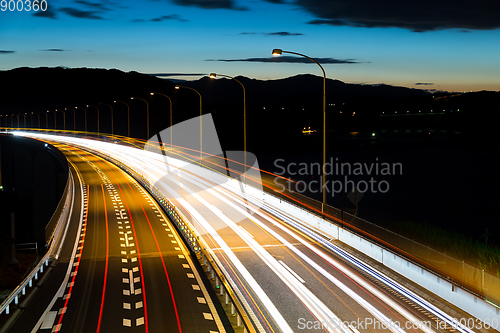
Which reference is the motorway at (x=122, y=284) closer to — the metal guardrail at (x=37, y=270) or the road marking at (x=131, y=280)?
the road marking at (x=131, y=280)

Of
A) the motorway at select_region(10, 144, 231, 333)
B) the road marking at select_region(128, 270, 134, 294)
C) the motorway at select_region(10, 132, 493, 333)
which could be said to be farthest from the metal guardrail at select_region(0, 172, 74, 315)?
the road marking at select_region(128, 270, 134, 294)

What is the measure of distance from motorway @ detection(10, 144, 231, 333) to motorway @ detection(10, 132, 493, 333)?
106 millimetres

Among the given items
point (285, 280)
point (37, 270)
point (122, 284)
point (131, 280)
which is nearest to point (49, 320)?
point (122, 284)

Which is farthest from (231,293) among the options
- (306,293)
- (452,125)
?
(452,125)

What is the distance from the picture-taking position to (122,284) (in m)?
18.2

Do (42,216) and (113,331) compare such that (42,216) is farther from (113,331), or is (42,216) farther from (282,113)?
(282,113)

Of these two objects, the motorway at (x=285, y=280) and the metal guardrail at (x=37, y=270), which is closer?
the motorway at (x=285, y=280)

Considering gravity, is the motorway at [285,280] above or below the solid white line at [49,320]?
above

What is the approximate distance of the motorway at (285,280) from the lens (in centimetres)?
1389

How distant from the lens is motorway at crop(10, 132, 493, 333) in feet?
45.6

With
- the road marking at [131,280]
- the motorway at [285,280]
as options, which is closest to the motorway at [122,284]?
the road marking at [131,280]

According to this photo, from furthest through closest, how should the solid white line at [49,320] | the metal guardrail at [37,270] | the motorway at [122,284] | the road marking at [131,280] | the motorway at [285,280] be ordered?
1. the road marking at [131,280]
2. the metal guardrail at [37,270]
3. the motorway at [122,284]
4. the solid white line at [49,320]
5. the motorway at [285,280]

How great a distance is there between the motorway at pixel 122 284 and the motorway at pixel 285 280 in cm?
11

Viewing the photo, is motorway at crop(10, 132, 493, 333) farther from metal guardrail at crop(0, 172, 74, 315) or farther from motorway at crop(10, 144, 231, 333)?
metal guardrail at crop(0, 172, 74, 315)
